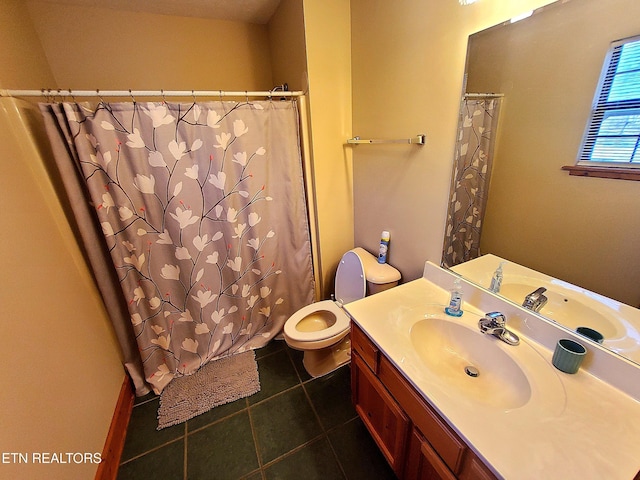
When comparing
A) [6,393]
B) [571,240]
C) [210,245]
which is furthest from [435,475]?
[210,245]

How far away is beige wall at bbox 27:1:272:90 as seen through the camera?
1570mm

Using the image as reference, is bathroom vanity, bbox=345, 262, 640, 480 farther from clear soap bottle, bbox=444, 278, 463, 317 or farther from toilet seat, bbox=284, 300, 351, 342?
toilet seat, bbox=284, 300, 351, 342

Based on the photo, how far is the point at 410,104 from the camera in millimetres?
1270

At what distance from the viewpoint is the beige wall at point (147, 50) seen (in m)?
1.57

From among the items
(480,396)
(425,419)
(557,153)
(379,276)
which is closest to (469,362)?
(480,396)

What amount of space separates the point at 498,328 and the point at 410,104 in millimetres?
1055

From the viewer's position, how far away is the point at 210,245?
1.64 metres

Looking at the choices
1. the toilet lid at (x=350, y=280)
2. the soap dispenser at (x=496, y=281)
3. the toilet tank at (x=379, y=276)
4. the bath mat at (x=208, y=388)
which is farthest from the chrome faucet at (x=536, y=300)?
the bath mat at (x=208, y=388)

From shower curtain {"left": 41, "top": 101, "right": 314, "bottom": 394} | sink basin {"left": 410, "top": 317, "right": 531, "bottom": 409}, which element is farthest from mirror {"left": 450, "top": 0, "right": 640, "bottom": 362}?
shower curtain {"left": 41, "top": 101, "right": 314, "bottom": 394}

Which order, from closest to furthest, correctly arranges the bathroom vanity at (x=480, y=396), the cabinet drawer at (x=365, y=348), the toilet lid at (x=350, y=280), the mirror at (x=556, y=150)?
the bathroom vanity at (x=480, y=396)
the mirror at (x=556, y=150)
the cabinet drawer at (x=365, y=348)
the toilet lid at (x=350, y=280)

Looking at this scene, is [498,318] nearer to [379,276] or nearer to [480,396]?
[480,396]

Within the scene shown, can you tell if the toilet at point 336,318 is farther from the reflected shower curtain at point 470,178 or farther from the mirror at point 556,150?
the mirror at point 556,150

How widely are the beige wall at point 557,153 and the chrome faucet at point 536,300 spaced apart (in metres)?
0.08

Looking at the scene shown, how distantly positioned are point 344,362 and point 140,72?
95.6 inches
